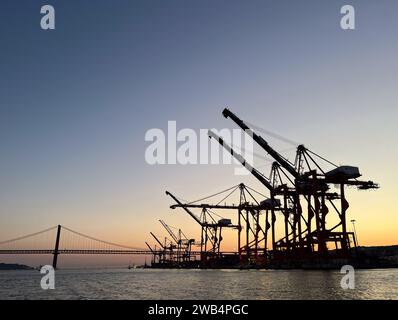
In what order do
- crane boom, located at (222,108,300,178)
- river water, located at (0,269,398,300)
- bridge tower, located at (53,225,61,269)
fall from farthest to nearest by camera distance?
bridge tower, located at (53,225,61,269), crane boom, located at (222,108,300,178), river water, located at (0,269,398,300)

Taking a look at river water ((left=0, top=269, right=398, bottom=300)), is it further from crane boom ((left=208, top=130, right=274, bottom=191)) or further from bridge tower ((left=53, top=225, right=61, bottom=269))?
bridge tower ((left=53, top=225, right=61, bottom=269))

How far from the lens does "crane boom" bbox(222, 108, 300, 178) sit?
76.3 meters

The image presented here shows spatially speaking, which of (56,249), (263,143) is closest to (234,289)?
(263,143)

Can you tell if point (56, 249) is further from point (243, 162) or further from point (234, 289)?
point (234, 289)

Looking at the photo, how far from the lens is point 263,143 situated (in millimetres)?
80375

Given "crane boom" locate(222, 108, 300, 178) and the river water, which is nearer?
the river water

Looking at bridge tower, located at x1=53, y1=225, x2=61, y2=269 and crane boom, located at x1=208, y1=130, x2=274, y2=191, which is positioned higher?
crane boom, located at x1=208, y1=130, x2=274, y2=191

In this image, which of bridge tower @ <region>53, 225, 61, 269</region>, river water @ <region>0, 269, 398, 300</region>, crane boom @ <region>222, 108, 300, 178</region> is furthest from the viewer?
bridge tower @ <region>53, 225, 61, 269</region>

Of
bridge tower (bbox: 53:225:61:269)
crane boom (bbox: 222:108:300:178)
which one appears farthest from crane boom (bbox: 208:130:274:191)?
bridge tower (bbox: 53:225:61:269)

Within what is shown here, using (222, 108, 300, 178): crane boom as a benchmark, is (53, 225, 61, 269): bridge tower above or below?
below

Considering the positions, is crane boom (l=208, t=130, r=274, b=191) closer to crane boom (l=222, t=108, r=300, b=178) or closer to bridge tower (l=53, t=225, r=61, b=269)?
crane boom (l=222, t=108, r=300, b=178)

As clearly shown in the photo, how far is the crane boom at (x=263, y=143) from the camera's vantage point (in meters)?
76.3

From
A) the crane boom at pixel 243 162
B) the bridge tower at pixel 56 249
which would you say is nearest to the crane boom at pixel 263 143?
the crane boom at pixel 243 162
